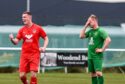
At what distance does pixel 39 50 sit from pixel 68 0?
46.5 ft

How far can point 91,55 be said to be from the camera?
45.3ft

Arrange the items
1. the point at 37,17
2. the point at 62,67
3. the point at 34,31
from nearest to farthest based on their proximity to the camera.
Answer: the point at 34,31 < the point at 62,67 < the point at 37,17

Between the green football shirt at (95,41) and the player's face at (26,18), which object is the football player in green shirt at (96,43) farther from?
the player's face at (26,18)

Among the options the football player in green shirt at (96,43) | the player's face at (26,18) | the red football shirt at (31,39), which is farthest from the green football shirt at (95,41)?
the player's face at (26,18)

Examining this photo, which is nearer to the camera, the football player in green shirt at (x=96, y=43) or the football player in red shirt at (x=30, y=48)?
the football player in red shirt at (x=30, y=48)

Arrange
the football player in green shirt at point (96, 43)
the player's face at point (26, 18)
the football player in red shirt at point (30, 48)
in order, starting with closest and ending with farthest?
the player's face at point (26, 18)
the football player in red shirt at point (30, 48)
the football player in green shirt at point (96, 43)

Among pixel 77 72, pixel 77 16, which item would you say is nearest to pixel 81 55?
pixel 77 72

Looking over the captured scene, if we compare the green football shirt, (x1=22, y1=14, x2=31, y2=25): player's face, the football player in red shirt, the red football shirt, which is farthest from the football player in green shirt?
(x1=22, y1=14, x2=31, y2=25): player's face

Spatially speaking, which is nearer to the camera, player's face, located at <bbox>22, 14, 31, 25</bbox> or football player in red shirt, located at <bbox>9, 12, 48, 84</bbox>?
player's face, located at <bbox>22, 14, 31, 25</bbox>

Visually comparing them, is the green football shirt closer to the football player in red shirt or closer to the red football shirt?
the football player in red shirt

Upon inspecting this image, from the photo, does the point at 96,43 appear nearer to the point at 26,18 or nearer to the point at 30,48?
the point at 30,48

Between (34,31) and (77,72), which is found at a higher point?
(34,31)

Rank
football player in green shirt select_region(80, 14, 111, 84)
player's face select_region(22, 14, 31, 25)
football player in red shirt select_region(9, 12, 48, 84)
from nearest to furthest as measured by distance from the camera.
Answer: player's face select_region(22, 14, 31, 25) → football player in red shirt select_region(9, 12, 48, 84) → football player in green shirt select_region(80, 14, 111, 84)

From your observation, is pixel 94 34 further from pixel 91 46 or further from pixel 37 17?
pixel 37 17
